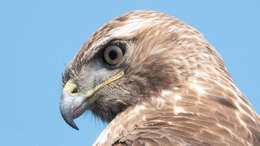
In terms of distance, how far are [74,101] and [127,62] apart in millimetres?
507

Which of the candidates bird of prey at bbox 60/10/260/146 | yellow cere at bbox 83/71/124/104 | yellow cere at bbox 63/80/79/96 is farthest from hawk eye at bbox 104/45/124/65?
yellow cere at bbox 63/80/79/96

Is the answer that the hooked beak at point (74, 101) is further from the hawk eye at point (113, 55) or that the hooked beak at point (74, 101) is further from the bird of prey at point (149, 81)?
the hawk eye at point (113, 55)

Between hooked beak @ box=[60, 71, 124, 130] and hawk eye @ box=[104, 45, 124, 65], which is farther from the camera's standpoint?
hawk eye @ box=[104, 45, 124, 65]

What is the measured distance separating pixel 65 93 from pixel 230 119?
135cm

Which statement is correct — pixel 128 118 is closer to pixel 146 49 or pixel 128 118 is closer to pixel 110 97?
pixel 110 97

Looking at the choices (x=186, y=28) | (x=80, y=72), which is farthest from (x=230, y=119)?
(x=80, y=72)

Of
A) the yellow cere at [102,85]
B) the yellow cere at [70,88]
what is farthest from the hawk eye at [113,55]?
the yellow cere at [70,88]

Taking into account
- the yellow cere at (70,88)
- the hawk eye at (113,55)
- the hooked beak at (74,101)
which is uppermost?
the hawk eye at (113,55)

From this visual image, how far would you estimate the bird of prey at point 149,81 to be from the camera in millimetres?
3701

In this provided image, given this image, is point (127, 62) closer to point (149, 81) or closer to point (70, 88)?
point (149, 81)

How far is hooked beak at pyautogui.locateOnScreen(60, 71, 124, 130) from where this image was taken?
415 centimetres

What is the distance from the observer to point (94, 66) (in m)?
4.29

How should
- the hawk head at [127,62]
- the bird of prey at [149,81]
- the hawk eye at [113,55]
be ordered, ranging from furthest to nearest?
the hawk eye at [113,55] < the hawk head at [127,62] < the bird of prey at [149,81]

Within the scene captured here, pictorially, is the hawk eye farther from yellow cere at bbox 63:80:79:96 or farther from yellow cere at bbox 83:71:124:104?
yellow cere at bbox 63:80:79:96
